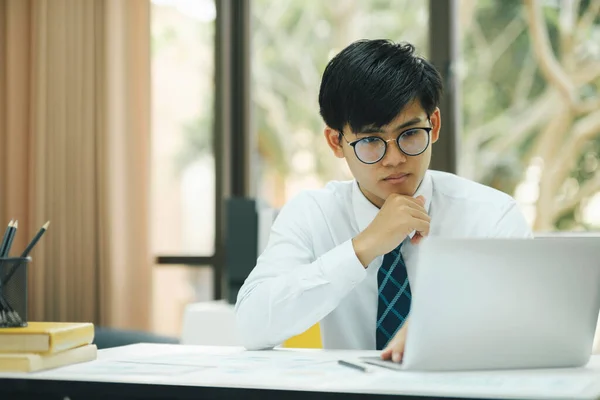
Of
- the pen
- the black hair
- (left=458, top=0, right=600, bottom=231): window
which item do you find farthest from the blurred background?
the pen

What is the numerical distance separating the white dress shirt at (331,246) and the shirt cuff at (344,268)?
3 cm

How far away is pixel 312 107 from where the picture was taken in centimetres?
427

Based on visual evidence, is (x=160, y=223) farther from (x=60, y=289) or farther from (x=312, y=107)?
(x=312, y=107)

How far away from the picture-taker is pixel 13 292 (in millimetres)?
1550

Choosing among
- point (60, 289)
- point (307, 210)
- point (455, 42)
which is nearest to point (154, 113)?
point (60, 289)

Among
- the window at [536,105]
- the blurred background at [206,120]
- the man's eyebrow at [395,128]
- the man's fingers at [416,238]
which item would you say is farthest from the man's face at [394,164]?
the window at [536,105]

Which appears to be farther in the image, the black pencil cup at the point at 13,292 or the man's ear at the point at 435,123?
the man's ear at the point at 435,123

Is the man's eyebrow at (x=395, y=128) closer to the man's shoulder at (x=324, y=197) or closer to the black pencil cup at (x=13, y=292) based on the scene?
the man's shoulder at (x=324, y=197)

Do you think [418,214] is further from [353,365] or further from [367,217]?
[353,365]

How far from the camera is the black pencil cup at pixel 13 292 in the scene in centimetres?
153

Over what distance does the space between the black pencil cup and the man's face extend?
0.70 metres

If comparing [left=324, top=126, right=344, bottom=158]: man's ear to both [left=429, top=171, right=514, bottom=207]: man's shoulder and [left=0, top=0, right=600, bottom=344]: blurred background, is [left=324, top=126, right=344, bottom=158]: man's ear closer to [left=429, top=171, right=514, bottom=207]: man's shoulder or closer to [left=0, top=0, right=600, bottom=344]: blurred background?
[left=429, top=171, right=514, bottom=207]: man's shoulder

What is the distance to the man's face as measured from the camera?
179 cm

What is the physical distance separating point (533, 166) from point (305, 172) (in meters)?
1.08
